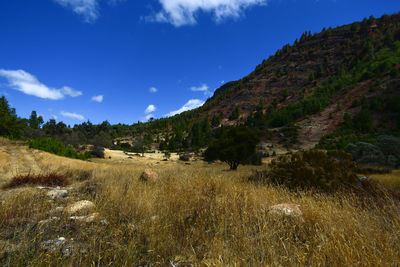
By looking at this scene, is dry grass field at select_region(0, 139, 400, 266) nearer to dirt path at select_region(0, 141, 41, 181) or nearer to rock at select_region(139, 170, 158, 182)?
rock at select_region(139, 170, 158, 182)

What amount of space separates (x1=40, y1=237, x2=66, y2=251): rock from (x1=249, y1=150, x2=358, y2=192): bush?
19.6ft

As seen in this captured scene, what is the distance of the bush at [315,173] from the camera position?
6652 millimetres

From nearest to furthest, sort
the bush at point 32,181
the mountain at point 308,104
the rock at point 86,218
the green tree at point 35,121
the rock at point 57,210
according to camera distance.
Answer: the rock at point 86,218 < the rock at point 57,210 < the bush at point 32,181 < the mountain at point 308,104 < the green tree at point 35,121

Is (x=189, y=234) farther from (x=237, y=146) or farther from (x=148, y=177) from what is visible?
(x=237, y=146)

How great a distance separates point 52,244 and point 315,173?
26.4ft

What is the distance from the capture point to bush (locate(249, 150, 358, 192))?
21.8 ft

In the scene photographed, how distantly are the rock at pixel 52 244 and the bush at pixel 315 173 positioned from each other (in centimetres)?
599

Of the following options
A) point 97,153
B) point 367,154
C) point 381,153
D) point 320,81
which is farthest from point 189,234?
point 320,81

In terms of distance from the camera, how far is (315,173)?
23.0 feet

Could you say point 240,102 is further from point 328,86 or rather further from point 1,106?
point 1,106

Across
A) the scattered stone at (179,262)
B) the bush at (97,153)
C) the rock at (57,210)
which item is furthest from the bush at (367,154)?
the bush at (97,153)

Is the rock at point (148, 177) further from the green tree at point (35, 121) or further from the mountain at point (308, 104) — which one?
the green tree at point (35, 121)

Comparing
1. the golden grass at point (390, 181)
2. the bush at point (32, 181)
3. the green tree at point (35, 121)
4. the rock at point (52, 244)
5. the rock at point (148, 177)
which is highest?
the green tree at point (35, 121)

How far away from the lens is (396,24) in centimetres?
7681
